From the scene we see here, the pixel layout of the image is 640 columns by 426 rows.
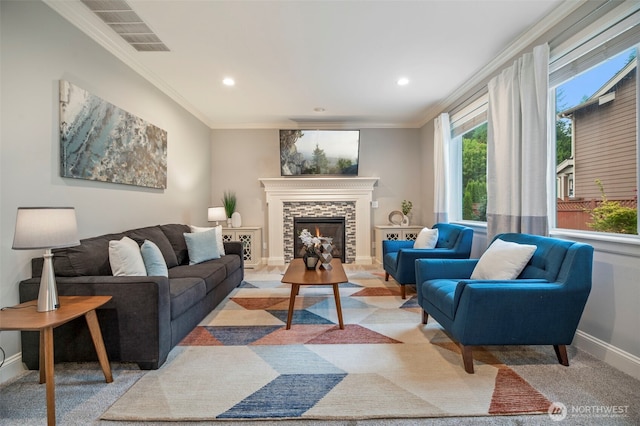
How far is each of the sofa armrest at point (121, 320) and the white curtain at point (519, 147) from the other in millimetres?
3084

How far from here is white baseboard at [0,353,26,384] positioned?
182 cm

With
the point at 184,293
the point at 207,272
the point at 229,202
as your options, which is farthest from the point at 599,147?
the point at 229,202

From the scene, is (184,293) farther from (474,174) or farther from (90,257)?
(474,174)

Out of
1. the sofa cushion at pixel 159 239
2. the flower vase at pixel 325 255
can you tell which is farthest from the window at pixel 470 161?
the sofa cushion at pixel 159 239

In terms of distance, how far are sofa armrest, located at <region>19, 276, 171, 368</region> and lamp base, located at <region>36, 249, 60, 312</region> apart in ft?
0.81

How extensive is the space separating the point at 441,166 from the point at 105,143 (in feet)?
14.1

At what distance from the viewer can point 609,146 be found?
2.18 meters

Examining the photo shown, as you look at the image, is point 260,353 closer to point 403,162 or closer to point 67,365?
point 67,365

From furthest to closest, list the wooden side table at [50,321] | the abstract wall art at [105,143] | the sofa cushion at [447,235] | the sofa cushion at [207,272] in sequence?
1. the sofa cushion at [447,235]
2. the sofa cushion at [207,272]
3. the abstract wall art at [105,143]
4. the wooden side table at [50,321]

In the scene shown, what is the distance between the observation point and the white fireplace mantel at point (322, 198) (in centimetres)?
552

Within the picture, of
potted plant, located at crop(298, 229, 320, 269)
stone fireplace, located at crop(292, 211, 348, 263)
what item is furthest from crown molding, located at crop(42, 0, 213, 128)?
stone fireplace, located at crop(292, 211, 348, 263)
